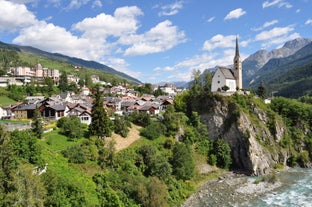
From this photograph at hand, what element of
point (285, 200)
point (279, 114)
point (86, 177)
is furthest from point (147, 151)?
point (279, 114)

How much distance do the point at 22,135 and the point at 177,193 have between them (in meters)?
21.6

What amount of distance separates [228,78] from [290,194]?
34367mm

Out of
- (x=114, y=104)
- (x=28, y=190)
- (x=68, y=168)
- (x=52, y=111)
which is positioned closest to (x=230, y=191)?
(x=68, y=168)

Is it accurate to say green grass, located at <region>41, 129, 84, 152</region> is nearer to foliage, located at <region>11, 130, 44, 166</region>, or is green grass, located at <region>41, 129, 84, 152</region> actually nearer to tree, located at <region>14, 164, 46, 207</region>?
foliage, located at <region>11, 130, 44, 166</region>

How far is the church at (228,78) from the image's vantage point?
70.2 m

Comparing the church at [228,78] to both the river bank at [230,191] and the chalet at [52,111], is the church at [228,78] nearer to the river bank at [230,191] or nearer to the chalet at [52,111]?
the river bank at [230,191]

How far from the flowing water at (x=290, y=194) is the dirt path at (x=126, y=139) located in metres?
20.7

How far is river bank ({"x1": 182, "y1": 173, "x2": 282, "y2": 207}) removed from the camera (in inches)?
1567

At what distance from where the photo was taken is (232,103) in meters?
61.7

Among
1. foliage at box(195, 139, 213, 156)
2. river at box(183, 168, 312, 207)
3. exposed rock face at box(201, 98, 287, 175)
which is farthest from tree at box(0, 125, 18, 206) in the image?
exposed rock face at box(201, 98, 287, 175)


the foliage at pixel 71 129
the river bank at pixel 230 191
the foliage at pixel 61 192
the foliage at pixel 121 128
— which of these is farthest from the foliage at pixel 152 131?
the foliage at pixel 61 192

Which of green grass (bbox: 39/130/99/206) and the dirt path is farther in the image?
the dirt path

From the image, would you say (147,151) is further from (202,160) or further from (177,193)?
(202,160)

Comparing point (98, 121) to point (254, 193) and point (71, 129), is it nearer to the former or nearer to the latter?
point (71, 129)
